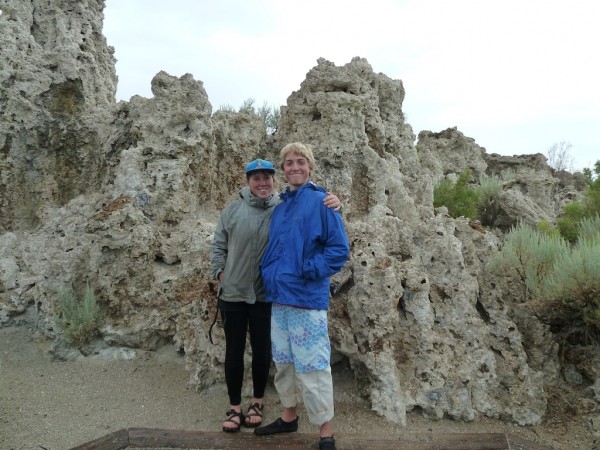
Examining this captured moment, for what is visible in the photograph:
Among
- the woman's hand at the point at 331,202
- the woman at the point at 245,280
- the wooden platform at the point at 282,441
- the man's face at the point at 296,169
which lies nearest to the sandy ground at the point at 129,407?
the wooden platform at the point at 282,441

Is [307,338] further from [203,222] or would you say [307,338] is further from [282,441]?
[203,222]

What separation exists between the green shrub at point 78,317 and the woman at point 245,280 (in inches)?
82.6

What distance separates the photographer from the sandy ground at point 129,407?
3.67m

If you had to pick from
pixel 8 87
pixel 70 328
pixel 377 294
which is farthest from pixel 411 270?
pixel 8 87

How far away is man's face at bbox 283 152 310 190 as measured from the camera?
3.39 meters

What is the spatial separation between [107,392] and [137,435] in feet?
3.21

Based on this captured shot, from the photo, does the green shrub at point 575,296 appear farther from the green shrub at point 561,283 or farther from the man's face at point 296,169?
the man's face at point 296,169

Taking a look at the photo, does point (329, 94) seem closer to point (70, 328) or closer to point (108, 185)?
point (108, 185)

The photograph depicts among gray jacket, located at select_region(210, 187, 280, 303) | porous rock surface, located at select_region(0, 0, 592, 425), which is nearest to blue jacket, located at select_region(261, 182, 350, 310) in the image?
gray jacket, located at select_region(210, 187, 280, 303)

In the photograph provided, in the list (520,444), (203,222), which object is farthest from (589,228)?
(203,222)

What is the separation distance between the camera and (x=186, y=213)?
5438mm

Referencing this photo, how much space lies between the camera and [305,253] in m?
3.27

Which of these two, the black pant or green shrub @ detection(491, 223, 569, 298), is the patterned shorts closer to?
the black pant

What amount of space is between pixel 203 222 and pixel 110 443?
2541 millimetres
